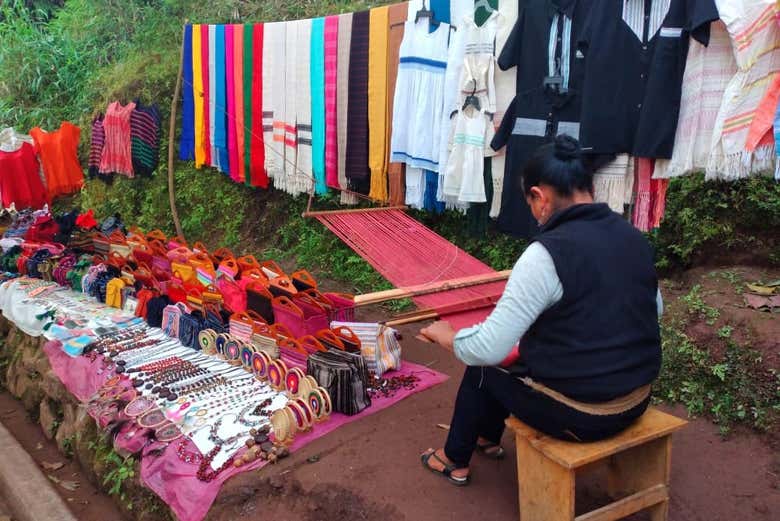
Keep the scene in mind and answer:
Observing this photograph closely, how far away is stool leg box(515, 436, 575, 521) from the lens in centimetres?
178

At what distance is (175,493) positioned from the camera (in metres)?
2.41

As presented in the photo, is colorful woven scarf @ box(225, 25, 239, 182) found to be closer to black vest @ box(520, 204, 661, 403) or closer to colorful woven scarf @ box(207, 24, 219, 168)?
colorful woven scarf @ box(207, 24, 219, 168)

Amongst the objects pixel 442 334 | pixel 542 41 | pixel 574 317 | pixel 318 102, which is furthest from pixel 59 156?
pixel 574 317

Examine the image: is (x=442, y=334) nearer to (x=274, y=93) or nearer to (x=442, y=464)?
(x=442, y=464)

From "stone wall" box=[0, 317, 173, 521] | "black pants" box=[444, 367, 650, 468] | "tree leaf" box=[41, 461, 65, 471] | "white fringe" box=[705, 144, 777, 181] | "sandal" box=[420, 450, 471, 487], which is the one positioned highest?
"white fringe" box=[705, 144, 777, 181]

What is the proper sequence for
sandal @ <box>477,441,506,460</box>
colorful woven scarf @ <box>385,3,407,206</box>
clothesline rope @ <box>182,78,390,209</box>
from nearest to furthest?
sandal @ <box>477,441,506,460</box> < colorful woven scarf @ <box>385,3,407,206</box> < clothesline rope @ <box>182,78,390,209</box>

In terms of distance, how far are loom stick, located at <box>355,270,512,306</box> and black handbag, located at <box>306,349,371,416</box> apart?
278mm

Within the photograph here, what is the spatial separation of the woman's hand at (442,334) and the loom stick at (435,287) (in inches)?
22.0

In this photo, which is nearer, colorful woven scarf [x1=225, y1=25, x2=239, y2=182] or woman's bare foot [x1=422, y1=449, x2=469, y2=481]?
woman's bare foot [x1=422, y1=449, x2=469, y2=481]

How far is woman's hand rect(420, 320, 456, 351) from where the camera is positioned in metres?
1.98

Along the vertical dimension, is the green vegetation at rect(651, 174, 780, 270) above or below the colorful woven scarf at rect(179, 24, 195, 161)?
below

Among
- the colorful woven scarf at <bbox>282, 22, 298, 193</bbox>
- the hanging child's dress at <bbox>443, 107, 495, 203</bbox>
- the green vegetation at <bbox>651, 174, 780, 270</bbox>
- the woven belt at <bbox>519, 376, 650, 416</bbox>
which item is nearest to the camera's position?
the woven belt at <bbox>519, 376, 650, 416</bbox>

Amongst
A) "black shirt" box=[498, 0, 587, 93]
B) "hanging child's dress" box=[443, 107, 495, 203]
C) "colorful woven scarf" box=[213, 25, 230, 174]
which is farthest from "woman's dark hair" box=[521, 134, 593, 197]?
"colorful woven scarf" box=[213, 25, 230, 174]

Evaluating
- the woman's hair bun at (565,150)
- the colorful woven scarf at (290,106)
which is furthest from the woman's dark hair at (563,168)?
the colorful woven scarf at (290,106)
